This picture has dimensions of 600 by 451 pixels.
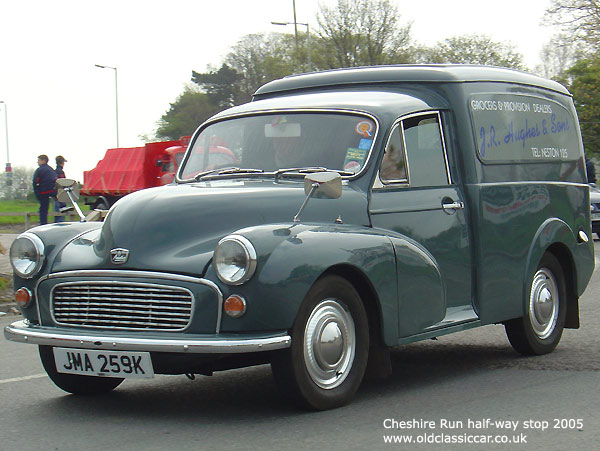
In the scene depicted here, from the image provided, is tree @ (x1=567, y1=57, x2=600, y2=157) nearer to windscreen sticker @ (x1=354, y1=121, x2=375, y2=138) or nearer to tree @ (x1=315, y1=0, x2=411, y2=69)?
tree @ (x1=315, y1=0, x2=411, y2=69)

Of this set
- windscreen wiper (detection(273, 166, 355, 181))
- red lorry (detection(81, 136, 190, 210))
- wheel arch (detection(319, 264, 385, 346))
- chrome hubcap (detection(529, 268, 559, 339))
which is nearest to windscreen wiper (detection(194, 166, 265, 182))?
windscreen wiper (detection(273, 166, 355, 181))

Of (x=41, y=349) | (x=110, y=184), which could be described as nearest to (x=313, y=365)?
(x=41, y=349)

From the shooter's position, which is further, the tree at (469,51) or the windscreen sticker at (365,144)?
the tree at (469,51)

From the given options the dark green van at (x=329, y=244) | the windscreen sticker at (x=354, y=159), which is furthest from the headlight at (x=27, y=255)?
the windscreen sticker at (x=354, y=159)

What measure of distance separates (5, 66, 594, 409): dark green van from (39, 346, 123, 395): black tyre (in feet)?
0.04

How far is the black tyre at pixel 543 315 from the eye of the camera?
25.6 ft

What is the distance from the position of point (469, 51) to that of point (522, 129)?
2538 inches

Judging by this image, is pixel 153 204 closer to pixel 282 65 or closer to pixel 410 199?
pixel 410 199

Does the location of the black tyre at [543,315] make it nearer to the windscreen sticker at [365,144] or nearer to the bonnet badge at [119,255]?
the windscreen sticker at [365,144]

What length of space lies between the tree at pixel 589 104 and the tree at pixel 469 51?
83.6ft

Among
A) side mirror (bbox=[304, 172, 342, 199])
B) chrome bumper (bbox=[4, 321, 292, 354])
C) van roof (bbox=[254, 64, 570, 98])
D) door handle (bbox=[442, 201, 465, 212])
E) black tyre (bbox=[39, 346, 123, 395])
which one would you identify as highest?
van roof (bbox=[254, 64, 570, 98])

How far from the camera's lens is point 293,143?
6863mm

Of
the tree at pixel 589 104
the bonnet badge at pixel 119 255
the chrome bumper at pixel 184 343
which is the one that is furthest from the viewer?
the tree at pixel 589 104

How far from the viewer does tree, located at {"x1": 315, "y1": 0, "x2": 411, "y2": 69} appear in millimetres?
62469
